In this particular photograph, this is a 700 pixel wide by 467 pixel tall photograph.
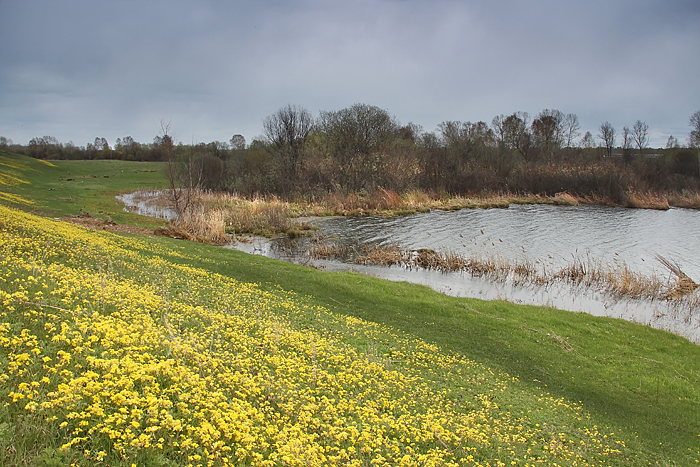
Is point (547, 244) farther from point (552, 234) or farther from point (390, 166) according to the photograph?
point (390, 166)

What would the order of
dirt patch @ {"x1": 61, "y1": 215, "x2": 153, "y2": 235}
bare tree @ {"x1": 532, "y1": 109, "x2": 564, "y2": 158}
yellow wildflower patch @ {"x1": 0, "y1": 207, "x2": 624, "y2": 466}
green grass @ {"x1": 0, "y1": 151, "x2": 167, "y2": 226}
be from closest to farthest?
yellow wildflower patch @ {"x1": 0, "y1": 207, "x2": 624, "y2": 466} → dirt patch @ {"x1": 61, "y1": 215, "x2": 153, "y2": 235} → green grass @ {"x1": 0, "y1": 151, "x2": 167, "y2": 226} → bare tree @ {"x1": 532, "y1": 109, "x2": 564, "y2": 158}

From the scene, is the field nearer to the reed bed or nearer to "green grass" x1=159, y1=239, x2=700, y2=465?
"green grass" x1=159, y1=239, x2=700, y2=465

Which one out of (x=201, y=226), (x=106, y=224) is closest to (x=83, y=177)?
(x=106, y=224)

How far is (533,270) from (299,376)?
55.5ft

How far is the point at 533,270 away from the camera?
20.1 meters

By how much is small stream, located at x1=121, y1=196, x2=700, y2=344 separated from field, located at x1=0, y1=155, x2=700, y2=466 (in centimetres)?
346

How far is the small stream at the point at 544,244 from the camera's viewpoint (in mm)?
16703

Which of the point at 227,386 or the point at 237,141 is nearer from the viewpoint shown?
the point at 227,386

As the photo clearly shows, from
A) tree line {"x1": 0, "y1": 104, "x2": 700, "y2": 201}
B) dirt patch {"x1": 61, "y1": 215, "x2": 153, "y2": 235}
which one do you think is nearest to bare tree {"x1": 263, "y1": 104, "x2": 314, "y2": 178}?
tree line {"x1": 0, "y1": 104, "x2": 700, "y2": 201}

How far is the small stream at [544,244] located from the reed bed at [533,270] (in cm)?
48

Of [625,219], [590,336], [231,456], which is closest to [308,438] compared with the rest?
[231,456]

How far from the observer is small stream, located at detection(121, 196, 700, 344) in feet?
54.8

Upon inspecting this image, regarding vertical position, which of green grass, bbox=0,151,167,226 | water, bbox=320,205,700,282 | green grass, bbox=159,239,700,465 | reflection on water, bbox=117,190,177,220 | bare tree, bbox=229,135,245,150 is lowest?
green grass, bbox=159,239,700,465

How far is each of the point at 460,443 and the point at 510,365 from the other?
209 inches
